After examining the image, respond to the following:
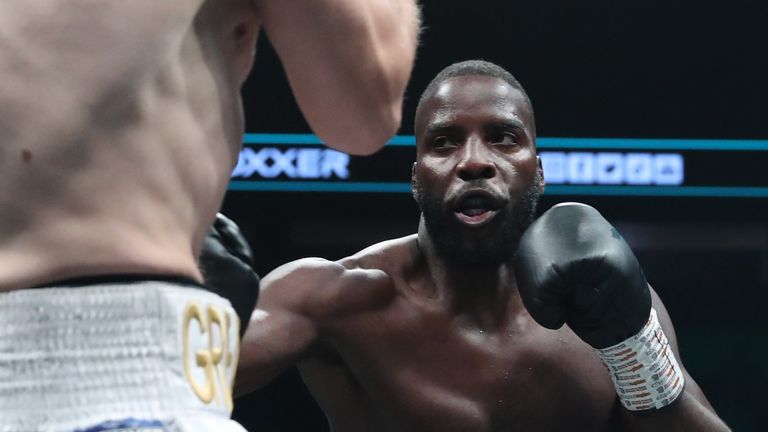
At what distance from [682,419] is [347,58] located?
129 cm

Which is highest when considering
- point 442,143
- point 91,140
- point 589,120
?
point 91,140

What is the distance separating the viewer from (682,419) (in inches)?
84.7

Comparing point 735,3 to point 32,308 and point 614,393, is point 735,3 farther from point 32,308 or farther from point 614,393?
point 32,308

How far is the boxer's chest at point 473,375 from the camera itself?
233cm

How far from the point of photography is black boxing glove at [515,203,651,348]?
201cm

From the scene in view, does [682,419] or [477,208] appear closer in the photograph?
[682,419]

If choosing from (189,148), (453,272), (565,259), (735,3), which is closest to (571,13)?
(735,3)

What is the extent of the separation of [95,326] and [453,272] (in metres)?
1.50

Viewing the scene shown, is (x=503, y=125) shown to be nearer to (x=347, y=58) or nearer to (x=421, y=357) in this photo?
(x=421, y=357)

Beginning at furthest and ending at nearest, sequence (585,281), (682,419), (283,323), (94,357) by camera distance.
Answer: (283,323) < (682,419) < (585,281) < (94,357)

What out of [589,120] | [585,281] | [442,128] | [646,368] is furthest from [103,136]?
[589,120]

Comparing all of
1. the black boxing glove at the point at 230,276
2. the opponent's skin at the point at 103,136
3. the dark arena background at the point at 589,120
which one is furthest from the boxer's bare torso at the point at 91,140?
the dark arena background at the point at 589,120

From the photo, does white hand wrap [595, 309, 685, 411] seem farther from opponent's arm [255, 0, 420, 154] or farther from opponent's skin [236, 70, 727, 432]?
opponent's arm [255, 0, 420, 154]

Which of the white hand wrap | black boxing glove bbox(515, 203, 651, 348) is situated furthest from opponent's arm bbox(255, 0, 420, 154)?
the white hand wrap
